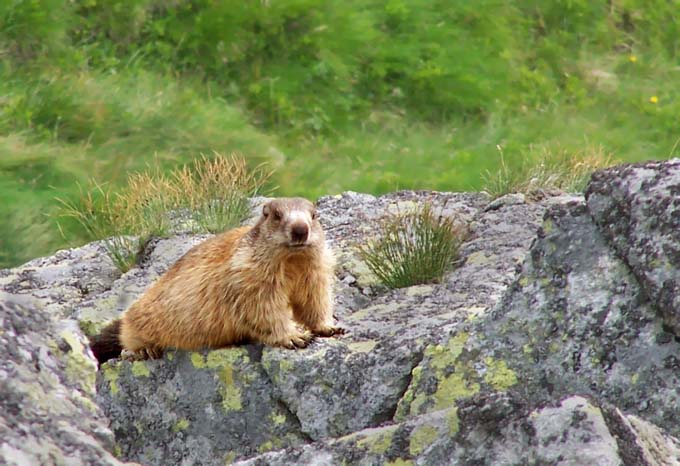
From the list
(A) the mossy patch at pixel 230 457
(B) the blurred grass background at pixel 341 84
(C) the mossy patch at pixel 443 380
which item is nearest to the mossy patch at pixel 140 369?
(A) the mossy patch at pixel 230 457

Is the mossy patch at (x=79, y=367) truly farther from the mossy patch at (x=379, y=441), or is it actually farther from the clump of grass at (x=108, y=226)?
the clump of grass at (x=108, y=226)

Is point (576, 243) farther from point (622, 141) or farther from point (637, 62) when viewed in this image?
point (637, 62)

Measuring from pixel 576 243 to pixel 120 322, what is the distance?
3146 millimetres

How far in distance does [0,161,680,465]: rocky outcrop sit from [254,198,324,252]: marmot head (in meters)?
0.50

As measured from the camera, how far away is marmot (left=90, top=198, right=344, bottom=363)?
623 cm

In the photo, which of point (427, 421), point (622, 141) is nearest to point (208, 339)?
point (427, 421)

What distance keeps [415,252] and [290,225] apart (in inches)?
53.7

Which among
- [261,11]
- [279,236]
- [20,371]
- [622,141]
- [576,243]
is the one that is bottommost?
[622,141]

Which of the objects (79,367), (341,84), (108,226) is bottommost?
(341,84)

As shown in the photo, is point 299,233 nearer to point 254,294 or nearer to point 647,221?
point 254,294

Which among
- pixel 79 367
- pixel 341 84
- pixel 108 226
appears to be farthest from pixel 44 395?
pixel 341 84

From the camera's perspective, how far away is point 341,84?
603 inches

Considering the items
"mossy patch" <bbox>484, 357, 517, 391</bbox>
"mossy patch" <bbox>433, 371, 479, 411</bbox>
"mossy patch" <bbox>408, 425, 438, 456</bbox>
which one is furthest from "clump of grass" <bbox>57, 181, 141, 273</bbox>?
"mossy patch" <bbox>408, 425, 438, 456</bbox>

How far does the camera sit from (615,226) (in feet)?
14.6
